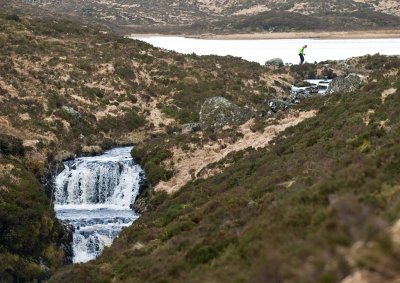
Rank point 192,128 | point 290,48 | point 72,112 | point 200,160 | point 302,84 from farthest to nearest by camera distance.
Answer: point 290,48
point 302,84
point 72,112
point 192,128
point 200,160

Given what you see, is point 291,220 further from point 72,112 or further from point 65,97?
point 65,97

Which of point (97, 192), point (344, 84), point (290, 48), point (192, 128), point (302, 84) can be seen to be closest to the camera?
point (97, 192)

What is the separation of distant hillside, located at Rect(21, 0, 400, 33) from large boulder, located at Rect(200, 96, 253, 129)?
318 feet

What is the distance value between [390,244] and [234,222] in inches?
324

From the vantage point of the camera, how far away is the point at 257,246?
11.1 metres

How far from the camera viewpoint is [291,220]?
1131cm

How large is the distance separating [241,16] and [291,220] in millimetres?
167648

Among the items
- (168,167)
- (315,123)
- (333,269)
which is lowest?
(168,167)

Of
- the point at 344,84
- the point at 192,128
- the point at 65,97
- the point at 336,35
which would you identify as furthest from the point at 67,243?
the point at 336,35

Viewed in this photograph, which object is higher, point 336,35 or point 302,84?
point 336,35

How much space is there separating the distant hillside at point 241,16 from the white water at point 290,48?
3873 centimetres

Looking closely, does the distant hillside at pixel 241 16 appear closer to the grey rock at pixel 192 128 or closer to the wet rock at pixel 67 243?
the grey rock at pixel 192 128

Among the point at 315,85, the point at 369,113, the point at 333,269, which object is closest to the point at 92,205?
the point at 369,113

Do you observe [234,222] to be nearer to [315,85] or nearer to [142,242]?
[142,242]
